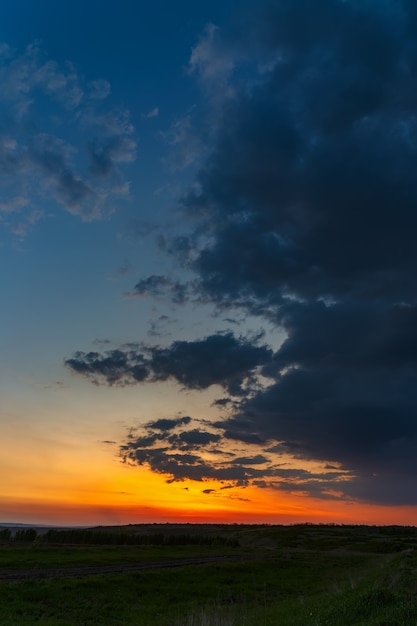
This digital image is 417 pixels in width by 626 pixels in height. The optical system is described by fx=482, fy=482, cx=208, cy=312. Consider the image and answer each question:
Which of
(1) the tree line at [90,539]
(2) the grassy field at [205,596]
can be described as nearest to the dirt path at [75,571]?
(2) the grassy field at [205,596]

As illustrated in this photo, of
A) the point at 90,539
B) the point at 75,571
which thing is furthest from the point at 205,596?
the point at 90,539

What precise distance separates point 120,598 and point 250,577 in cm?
2152

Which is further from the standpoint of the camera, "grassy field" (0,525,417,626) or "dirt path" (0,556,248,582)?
"dirt path" (0,556,248,582)

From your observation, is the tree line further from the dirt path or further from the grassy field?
the dirt path

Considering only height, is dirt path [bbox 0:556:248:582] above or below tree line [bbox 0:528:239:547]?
above

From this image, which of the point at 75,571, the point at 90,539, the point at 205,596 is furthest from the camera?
the point at 90,539

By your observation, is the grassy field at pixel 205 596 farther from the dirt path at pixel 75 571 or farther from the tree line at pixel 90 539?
the tree line at pixel 90 539

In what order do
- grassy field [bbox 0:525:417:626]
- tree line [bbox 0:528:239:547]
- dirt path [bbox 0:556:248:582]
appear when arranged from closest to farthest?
1. grassy field [bbox 0:525:417:626]
2. dirt path [bbox 0:556:248:582]
3. tree line [bbox 0:528:239:547]

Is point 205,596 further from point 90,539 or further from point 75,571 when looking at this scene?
point 90,539

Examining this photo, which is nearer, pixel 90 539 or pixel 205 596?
pixel 205 596

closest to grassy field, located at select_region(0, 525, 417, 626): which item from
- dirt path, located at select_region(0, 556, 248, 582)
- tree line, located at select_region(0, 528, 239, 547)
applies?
dirt path, located at select_region(0, 556, 248, 582)

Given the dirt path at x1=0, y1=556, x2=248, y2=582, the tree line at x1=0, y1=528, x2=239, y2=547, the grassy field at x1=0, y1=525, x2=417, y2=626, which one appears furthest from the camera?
the tree line at x1=0, y1=528, x2=239, y2=547

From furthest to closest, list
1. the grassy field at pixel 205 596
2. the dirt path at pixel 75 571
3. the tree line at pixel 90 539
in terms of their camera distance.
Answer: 1. the tree line at pixel 90 539
2. the dirt path at pixel 75 571
3. the grassy field at pixel 205 596

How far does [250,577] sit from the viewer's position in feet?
171
